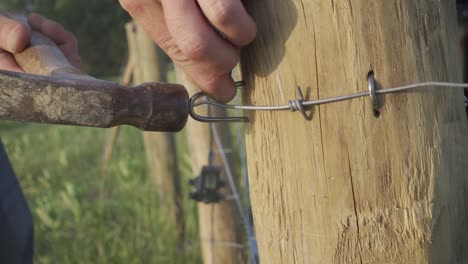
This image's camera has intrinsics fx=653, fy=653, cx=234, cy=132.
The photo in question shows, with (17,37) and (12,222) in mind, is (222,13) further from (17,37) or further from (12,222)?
(12,222)

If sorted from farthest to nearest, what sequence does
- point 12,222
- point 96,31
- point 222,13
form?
point 96,31 → point 12,222 → point 222,13

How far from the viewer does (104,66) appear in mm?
23312

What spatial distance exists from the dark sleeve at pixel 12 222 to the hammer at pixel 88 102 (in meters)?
1.15

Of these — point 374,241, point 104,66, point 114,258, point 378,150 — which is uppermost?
point 104,66

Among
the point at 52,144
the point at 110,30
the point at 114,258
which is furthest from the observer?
the point at 110,30

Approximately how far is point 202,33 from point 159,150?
3191 millimetres

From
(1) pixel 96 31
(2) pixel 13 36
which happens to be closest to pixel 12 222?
(2) pixel 13 36

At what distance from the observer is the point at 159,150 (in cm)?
425

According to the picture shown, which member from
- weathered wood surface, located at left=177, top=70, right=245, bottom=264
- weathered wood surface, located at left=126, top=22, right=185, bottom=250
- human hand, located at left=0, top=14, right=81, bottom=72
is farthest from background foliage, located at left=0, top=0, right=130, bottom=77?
human hand, located at left=0, top=14, right=81, bottom=72

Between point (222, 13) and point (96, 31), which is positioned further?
point (96, 31)

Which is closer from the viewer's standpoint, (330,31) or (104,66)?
(330,31)

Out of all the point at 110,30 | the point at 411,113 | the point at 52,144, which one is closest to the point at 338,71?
the point at 411,113

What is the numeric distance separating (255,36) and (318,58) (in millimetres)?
125

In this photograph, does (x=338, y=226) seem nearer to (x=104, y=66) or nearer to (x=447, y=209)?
(x=447, y=209)
